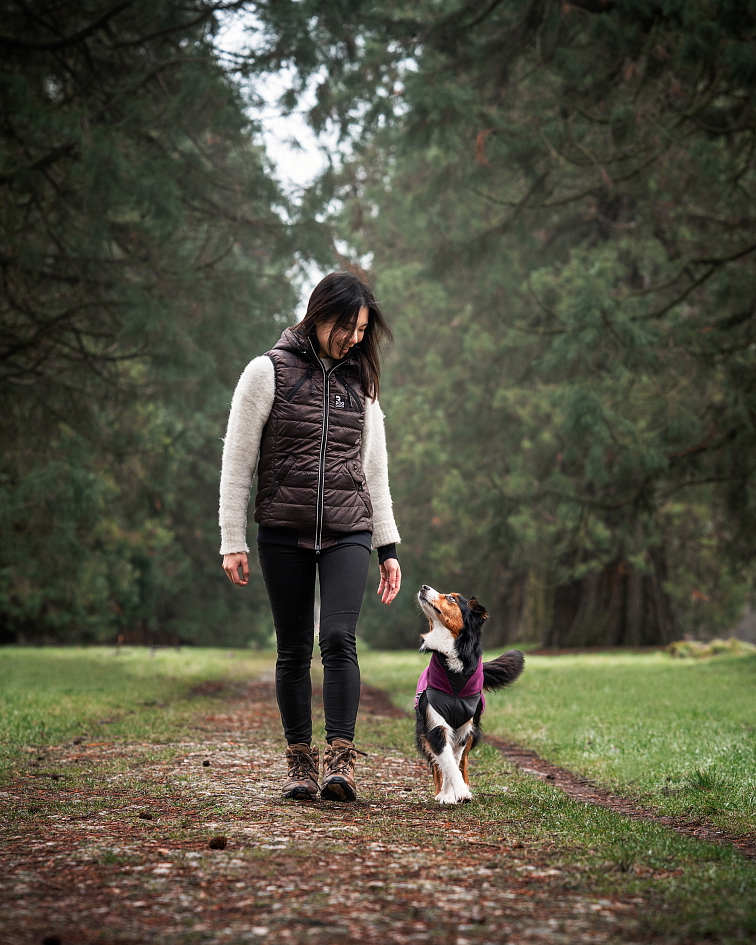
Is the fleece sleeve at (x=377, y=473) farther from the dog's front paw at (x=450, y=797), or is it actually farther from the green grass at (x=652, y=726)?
the green grass at (x=652, y=726)

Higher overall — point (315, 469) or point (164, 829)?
point (315, 469)

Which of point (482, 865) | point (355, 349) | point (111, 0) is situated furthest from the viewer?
point (111, 0)

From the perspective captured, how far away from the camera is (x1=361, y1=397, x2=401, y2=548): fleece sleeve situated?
205 inches

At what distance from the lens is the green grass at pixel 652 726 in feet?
18.2

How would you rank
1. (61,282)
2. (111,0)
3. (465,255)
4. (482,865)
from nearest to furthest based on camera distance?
1. (482,865)
2. (111,0)
3. (61,282)
4. (465,255)

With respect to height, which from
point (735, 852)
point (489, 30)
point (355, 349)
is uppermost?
point (489, 30)

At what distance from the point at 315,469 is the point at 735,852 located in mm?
2497

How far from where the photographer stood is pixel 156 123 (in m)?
13.4

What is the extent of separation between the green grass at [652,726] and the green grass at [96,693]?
312cm

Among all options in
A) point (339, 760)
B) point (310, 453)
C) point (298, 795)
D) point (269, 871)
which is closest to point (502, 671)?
point (339, 760)

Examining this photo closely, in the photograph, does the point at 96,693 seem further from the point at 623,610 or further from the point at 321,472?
the point at 623,610

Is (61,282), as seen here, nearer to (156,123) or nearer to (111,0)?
(156,123)

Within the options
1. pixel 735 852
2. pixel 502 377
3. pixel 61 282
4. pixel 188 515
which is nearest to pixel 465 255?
pixel 502 377

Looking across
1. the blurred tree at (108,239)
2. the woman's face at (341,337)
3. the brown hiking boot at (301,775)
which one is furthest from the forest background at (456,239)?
the brown hiking boot at (301,775)
